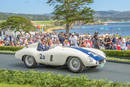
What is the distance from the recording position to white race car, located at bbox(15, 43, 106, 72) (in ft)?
Answer: 36.8

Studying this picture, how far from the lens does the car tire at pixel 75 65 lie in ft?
37.3

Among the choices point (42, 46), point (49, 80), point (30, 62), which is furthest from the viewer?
point (30, 62)

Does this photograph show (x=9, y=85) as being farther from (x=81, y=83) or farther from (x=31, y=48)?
(x=31, y=48)

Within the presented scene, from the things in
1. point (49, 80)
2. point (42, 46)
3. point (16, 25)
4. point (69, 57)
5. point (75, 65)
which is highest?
point (16, 25)

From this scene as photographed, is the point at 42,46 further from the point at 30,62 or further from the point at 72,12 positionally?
the point at 72,12

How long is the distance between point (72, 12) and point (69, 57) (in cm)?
4073

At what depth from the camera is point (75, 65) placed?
11.6 meters

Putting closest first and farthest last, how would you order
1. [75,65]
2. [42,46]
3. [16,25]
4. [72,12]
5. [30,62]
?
[75,65]
[42,46]
[30,62]
[72,12]
[16,25]

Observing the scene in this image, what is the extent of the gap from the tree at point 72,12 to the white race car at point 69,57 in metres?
37.8

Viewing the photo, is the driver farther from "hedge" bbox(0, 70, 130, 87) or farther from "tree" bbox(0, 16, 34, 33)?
"tree" bbox(0, 16, 34, 33)

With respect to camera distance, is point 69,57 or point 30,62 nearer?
point 69,57

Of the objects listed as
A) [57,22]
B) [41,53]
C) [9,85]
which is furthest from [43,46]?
[57,22]

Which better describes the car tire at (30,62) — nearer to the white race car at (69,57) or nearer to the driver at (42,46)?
the white race car at (69,57)

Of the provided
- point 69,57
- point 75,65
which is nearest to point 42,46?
point 69,57
